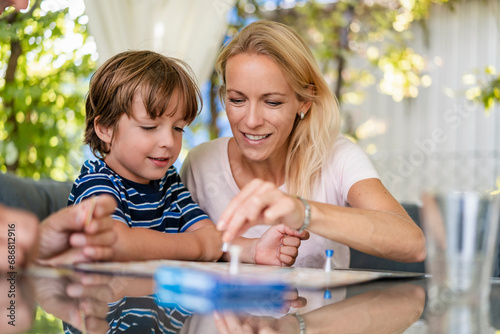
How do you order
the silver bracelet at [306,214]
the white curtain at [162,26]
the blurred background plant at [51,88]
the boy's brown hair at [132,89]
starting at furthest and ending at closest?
the blurred background plant at [51,88] → the white curtain at [162,26] → the boy's brown hair at [132,89] → the silver bracelet at [306,214]

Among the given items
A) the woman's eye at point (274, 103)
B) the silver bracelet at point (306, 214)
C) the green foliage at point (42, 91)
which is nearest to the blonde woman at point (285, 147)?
the woman's eye at point (274, 103)

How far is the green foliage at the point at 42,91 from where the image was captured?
11.0 ft

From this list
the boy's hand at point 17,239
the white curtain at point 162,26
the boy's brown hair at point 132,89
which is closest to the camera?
the boy's hand at point 17,239

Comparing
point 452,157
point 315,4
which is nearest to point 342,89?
point 315,4

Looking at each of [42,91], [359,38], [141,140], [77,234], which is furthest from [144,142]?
[359,38]

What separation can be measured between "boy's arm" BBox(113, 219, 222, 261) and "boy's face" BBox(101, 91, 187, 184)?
0.69ft

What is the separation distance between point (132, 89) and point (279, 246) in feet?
1.81

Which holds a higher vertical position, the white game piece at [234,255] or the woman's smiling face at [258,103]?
the woman's smiling face at [258,103]

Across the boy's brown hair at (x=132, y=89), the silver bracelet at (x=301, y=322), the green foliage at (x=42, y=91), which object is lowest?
the silver bracelet at (x=301, y=322)

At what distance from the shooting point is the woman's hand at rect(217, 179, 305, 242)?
98cm

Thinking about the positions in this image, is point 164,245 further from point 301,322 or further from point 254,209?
point 301,322

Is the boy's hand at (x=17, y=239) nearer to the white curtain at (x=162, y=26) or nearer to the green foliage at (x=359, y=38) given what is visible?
the white curtain at (x=162, y=26)

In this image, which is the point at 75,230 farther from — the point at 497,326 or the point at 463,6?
the point at 463,6

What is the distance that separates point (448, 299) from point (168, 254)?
Result: 26.8 inches
